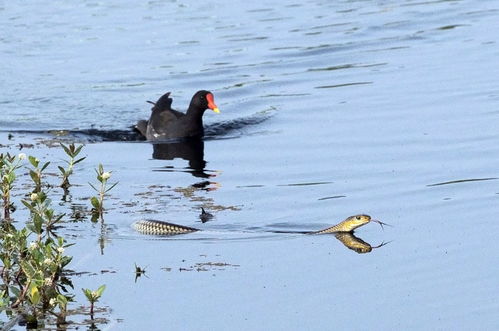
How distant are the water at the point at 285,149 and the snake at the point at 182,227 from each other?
5.5 inches

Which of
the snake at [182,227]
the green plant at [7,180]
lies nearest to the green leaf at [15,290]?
the green plant at [7,180]

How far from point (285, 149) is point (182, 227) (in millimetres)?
4361

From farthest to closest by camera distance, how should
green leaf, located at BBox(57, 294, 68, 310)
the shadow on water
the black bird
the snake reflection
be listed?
the black bird < the shadow on water < the snake reflection < green leaf, located at BBox(57, 294, 68, 310)

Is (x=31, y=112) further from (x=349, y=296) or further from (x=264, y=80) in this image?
(x=349, y=296)

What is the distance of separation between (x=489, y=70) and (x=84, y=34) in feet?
28.3

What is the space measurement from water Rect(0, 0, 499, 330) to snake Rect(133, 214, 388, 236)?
0.14 meters

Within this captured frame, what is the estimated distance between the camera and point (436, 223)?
432 inches

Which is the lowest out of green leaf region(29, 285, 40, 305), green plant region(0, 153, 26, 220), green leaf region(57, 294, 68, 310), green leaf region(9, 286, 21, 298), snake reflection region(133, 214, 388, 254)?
snake reflection region(133, 214, 388, 254)

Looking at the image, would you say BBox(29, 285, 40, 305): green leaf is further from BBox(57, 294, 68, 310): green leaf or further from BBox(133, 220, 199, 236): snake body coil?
BBox(133, 220, 199, 236): snake body coil

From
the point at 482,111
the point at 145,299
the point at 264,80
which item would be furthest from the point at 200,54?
the point at 145,299

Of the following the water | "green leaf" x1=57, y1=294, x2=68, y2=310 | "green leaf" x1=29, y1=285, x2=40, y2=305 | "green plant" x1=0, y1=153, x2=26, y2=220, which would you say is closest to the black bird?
the water

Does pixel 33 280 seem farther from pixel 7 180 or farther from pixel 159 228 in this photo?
pixel 159 228

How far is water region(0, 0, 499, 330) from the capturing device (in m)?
9.01

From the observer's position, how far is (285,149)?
1516 cm
